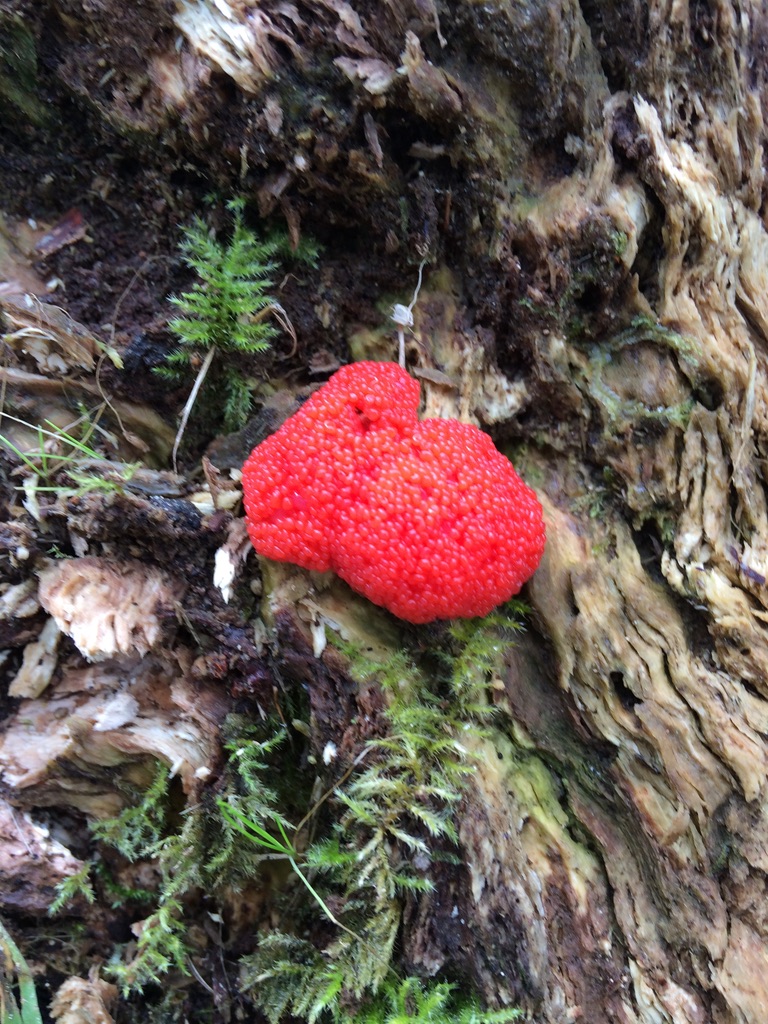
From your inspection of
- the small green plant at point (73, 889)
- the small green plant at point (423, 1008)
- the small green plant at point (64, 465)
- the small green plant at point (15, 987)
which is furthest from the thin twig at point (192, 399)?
the small green plant at point (423, 1008)

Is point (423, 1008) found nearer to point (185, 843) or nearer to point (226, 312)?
point (185, 843)

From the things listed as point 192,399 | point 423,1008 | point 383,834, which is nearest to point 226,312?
point 192,399

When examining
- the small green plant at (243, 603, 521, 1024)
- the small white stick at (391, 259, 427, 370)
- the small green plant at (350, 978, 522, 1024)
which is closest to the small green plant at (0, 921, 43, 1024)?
the small green plant at (243, 603, 521, 1024)

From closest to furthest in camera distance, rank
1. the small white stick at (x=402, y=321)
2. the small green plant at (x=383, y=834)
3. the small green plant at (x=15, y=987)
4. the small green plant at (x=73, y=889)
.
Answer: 1. the small green plant at (x=383, y=834)
2. the small green plant at (x=15, y=987)
3. the small green plant at (x=73, y=889)
4. the small white stick at (x=402, y=321)

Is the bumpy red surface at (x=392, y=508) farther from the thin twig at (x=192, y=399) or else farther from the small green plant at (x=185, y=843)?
the small green plant at (x=185, y=843)

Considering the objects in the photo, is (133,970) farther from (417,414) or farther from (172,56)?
(172,56)

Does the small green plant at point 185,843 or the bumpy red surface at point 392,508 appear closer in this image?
the bumpy red surface at point 392,508
